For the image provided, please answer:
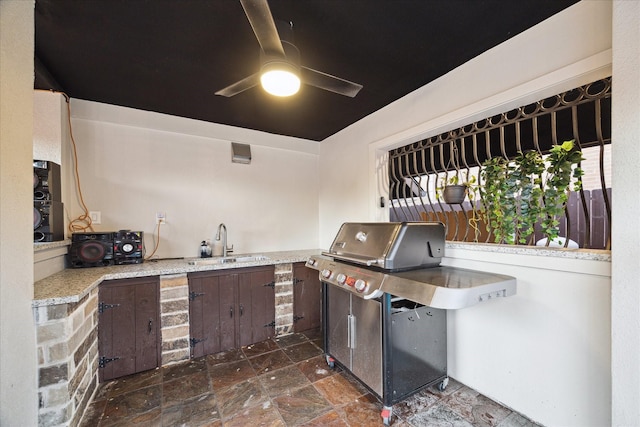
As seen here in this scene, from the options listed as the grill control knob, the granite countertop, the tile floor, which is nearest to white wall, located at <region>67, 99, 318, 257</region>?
the granite countertop

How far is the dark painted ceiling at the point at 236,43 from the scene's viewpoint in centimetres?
152

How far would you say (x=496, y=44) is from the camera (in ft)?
5.98

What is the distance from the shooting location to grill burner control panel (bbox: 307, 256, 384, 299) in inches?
64.4

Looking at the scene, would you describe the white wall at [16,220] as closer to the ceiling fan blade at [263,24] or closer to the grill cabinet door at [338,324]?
the ceiling fan blade at [263,24]

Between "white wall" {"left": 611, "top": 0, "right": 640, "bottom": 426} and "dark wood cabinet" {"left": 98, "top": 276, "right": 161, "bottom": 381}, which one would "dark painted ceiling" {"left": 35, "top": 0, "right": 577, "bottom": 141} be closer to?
"white wall" {"left": 611, "top": 0, "right": 640, "bottom": 426}

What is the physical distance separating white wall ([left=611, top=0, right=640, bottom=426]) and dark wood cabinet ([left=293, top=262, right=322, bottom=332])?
7.64ft

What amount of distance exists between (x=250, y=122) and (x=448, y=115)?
6.99 feet

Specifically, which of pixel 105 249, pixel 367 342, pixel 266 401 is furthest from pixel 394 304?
pixel 105 249

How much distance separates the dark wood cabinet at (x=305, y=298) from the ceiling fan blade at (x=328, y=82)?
1.85m

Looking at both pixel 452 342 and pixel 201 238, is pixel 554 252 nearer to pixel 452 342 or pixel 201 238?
pixel 452 342

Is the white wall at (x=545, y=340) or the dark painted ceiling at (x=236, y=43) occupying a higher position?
the dark painted ceiling at (x=236, y=43)

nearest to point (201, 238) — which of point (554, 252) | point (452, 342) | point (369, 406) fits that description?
point (369, 406)

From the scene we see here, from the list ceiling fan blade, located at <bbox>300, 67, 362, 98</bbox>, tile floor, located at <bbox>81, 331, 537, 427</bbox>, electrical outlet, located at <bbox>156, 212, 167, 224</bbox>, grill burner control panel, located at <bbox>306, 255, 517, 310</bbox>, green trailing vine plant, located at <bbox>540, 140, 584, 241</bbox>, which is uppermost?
ceiling fan blade, located at <bbox>300, 67, 362, 98</bbox>

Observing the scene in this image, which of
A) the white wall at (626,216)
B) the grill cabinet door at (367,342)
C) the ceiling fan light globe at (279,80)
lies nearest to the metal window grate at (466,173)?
the white wall at (626,216)
